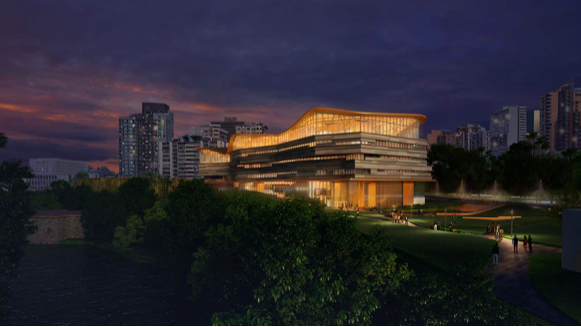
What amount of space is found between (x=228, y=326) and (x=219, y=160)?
150 meters

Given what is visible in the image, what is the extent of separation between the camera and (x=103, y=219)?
74688mm

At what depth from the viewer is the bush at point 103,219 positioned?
2945 inches

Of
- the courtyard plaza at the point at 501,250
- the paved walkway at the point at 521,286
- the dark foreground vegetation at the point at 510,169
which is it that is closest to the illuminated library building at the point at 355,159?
the dark foreground vegetation at the point at 510,169

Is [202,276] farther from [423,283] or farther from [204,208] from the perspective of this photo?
[423,283]

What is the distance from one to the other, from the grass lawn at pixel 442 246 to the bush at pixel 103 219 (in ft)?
Answer: 179

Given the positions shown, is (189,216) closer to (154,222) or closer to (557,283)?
(154,222)

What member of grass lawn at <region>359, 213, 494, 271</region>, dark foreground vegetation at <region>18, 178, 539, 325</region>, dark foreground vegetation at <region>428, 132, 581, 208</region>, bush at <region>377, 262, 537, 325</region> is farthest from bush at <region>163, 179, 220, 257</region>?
dark foreground vegetation at <region>428, 132, 581, 208</region>

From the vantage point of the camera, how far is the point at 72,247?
7225 cm

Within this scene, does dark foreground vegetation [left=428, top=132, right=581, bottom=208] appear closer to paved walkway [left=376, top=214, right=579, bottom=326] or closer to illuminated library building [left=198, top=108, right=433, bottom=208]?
illuminated library building [left=198, top=108, right=433, bottom=208]

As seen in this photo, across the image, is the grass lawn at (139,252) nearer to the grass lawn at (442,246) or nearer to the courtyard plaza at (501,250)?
the courtyard plaza at (501,250)

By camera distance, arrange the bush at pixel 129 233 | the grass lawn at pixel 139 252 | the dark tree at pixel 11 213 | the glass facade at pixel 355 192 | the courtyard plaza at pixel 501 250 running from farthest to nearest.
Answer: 1. the glass facade at pixel 355 192
2. the bush at pixel 129 233
3. the grass lawn at pixel 139 252
4. the dark tree at pixel 11 213
5. the courtyard plaza at pixel 501 250

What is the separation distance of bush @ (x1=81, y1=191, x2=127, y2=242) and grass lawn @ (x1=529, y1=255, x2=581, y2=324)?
71031mm

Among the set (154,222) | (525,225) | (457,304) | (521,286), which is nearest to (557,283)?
(521,286)

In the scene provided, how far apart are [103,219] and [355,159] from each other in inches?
2397
